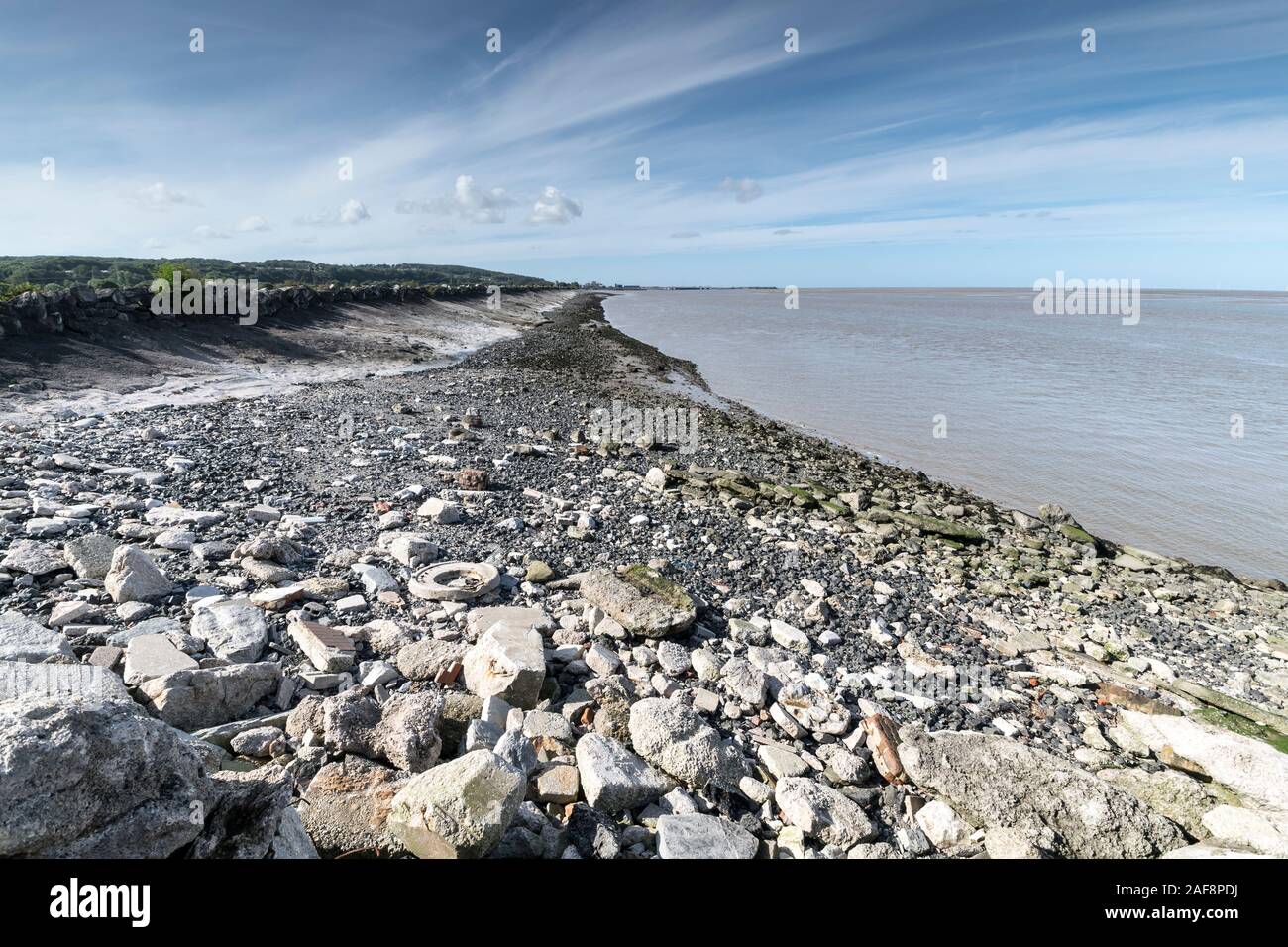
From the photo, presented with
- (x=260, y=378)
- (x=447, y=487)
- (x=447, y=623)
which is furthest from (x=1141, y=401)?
(x=260, y=378)

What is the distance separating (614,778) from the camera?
11.2ft

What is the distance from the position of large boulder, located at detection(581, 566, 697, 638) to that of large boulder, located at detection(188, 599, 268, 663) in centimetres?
275

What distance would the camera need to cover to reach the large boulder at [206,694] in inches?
140

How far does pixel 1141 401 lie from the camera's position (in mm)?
21406

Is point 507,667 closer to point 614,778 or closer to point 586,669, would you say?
point 586,669

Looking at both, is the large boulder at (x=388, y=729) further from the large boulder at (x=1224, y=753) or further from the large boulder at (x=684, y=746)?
the large boulder at (x=1224, y=753)

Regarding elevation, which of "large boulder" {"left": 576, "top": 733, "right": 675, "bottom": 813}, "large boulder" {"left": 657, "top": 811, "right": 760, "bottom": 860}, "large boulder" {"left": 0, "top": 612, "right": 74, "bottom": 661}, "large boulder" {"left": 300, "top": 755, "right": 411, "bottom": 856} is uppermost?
"large boulder" {"left": 0, "top": 612, "right": 74, "bottom": 661}

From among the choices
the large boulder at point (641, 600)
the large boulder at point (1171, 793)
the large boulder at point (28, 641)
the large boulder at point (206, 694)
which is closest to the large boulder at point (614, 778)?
the large boulder at point (641, 600)

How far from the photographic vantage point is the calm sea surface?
11203 millimetres

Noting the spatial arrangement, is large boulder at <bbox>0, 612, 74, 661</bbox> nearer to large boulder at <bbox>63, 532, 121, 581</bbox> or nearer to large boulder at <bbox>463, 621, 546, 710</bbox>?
large boulder at <bbox>63, 532, 121, 581</bbox>

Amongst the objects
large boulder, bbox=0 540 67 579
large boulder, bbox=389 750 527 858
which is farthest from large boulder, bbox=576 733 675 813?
large boulder, bbox=0 540 67 579

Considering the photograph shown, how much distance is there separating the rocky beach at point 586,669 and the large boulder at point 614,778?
0.07 ft
